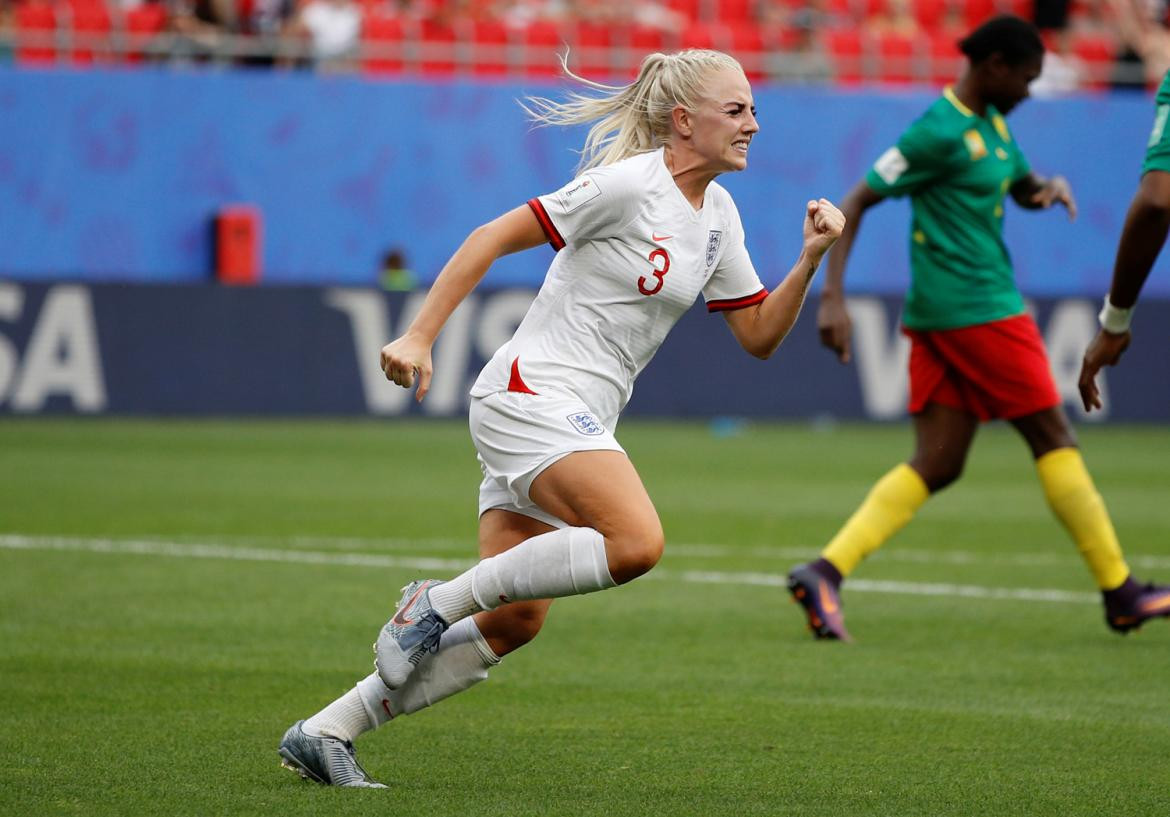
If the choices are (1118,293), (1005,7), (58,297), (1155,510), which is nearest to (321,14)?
(58,297)

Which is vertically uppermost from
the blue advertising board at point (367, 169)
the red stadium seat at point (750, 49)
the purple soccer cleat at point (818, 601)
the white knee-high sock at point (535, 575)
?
the white knee-high sock at point (535, 575)

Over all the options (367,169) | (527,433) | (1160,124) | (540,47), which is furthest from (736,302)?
(367,169)

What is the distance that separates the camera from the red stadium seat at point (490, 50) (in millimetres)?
23125

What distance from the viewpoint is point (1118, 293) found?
6016 mm

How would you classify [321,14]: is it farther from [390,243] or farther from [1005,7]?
[1005,7]

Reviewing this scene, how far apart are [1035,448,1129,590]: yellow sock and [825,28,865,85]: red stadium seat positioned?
17.2m

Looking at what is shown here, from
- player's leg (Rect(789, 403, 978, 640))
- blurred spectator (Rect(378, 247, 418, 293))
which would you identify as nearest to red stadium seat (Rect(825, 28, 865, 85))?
blurred spectator (Rect(378, 247, 418, 293))

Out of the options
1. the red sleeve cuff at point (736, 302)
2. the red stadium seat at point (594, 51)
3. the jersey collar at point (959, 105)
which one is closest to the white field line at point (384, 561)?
the jersey collar at point (959, 105)

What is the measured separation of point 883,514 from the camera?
781 centimetres

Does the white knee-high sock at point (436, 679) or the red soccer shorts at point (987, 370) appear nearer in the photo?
the white knee-high sock at point (436, 679)

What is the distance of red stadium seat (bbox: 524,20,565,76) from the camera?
23.1 metres

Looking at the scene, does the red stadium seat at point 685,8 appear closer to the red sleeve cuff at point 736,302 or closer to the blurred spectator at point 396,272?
the blurred spectator at point 396,272

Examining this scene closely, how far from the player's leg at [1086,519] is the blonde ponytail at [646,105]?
9.91 ft

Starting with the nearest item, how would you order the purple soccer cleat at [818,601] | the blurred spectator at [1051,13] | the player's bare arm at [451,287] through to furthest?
the player's bare arm at [451,287] → the purple soccer cleat at [818,601] → the blurred spectator at [1051,13]
